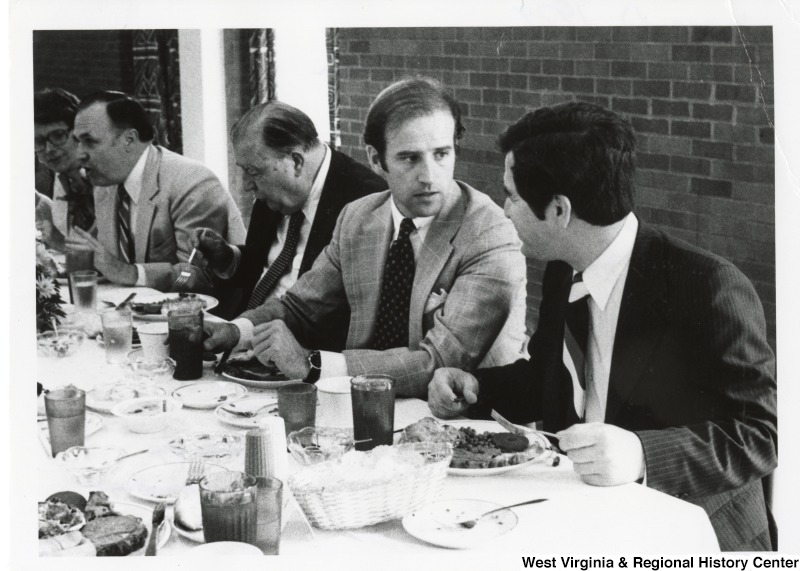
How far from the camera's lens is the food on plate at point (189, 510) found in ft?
5.90

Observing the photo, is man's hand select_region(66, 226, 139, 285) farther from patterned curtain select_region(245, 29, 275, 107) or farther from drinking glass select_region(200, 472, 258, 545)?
drinking glass select_region(200, 472, 258, 545)

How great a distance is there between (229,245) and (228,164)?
0.85ft

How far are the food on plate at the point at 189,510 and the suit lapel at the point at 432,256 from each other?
873mm

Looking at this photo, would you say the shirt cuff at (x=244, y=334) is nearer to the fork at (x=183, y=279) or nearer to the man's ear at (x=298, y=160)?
the fork at (x=183, y=279)

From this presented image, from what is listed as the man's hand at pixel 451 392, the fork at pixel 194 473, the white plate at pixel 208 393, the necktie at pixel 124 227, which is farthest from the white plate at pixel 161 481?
the necktie at pixel 124 227

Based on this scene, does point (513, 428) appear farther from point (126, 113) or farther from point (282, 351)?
point (126, 113)

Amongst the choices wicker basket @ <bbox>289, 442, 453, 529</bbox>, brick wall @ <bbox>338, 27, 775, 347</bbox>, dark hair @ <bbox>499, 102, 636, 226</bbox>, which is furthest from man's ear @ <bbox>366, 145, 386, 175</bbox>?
wicker basket @ <bbox>289, 442, 453, 529</bbox>

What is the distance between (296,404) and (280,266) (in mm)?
788

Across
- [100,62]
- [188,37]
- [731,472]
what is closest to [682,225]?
[731,472]

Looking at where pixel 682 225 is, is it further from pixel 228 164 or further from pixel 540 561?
pixel 228 164

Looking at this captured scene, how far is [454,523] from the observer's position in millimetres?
1806

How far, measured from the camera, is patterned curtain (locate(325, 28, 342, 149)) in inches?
92.1

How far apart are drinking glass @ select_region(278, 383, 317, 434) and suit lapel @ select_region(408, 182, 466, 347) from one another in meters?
0.45

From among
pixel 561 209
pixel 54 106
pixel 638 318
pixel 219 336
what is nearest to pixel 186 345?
pixel 219 336
